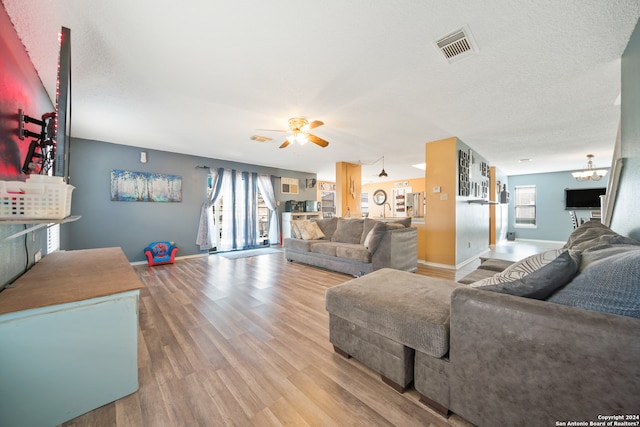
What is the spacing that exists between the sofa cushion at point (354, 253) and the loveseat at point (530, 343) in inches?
86.9

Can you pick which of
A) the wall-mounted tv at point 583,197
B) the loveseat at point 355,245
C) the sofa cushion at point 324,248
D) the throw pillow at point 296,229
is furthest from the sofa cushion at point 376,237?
the wall-mounted tv at point 583,197

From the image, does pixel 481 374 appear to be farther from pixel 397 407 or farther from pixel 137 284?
pixel 137 284

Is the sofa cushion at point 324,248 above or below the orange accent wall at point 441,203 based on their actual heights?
below

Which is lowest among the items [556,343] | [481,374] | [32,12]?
[481,374]

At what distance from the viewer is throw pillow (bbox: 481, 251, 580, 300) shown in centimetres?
100

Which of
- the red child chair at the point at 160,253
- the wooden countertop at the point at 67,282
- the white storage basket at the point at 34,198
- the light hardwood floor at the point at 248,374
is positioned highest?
the white storage basket at the point at 34,198

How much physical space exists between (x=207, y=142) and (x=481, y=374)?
5174 millimetres

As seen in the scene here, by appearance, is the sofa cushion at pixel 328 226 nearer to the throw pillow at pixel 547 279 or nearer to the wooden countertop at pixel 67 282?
the wooden countertop at pixel 67 282

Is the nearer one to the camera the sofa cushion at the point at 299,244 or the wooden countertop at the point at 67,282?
the wooden countertop at the point at 67,282

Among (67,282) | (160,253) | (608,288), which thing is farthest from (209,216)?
(608,288)

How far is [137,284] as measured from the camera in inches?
56.1

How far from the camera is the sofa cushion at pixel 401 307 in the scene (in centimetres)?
121

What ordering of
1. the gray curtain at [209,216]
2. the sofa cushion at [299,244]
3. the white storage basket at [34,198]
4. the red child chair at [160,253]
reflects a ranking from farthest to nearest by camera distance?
the gray curtain at [209,216], the red child chair at [160,253], the sofa cushion at [299,244], the white storage basket at [34,198]

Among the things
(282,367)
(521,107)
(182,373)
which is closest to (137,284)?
(182,373)
